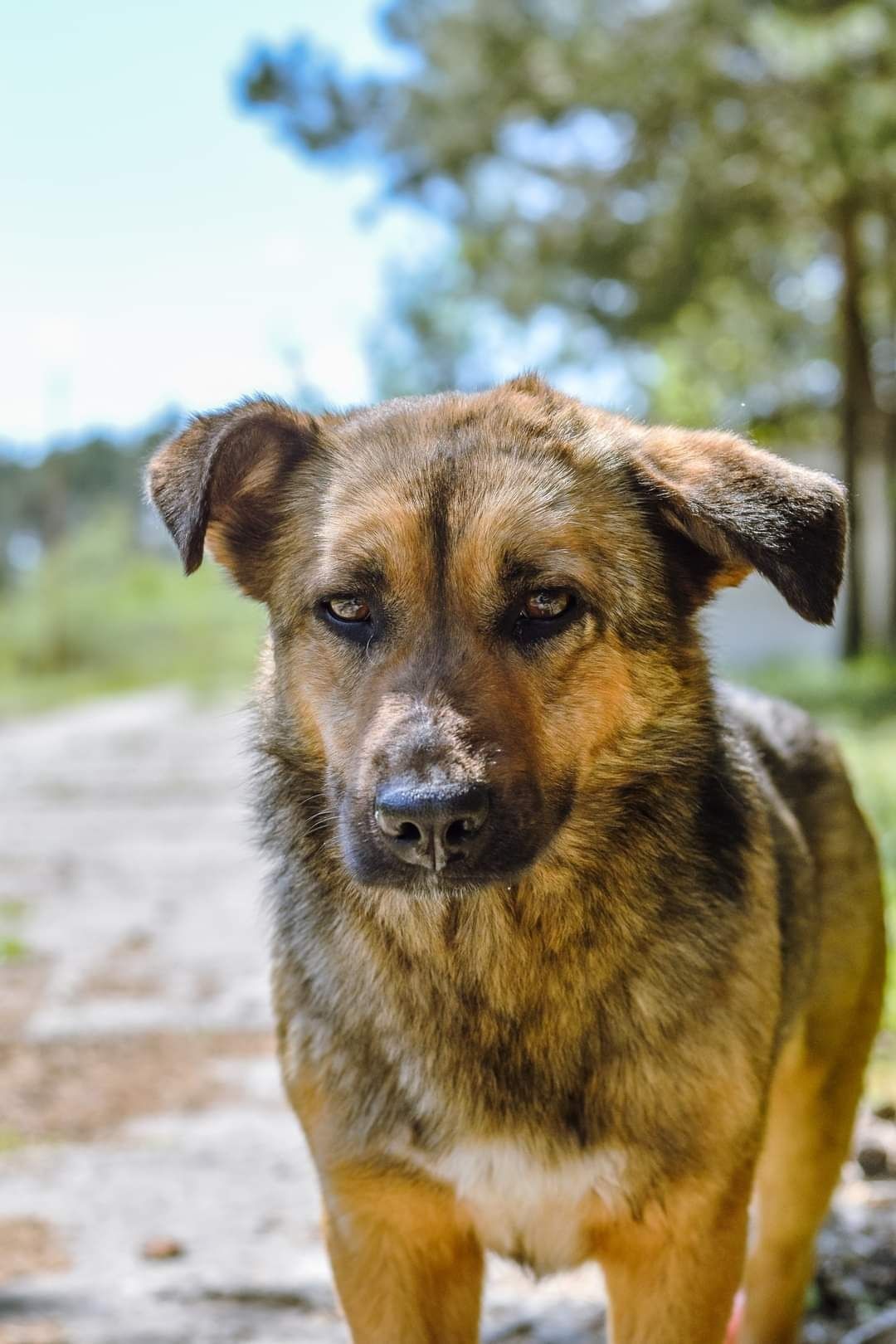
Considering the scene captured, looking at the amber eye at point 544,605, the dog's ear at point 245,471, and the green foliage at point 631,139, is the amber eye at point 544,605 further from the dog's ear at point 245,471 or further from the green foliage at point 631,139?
the green foliage at point 631,139

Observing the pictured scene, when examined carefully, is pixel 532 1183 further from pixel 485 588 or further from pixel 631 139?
pixel 631 139

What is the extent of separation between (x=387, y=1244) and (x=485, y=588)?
1.23 meters

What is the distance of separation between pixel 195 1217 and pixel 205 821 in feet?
20.1

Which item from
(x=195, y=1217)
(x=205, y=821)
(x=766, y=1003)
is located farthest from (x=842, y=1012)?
(x=205, y=821)

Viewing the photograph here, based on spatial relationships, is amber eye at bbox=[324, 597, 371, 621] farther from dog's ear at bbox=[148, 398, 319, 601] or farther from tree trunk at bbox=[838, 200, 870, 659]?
tree trunk at bbox=[838, 200, 870, 659]

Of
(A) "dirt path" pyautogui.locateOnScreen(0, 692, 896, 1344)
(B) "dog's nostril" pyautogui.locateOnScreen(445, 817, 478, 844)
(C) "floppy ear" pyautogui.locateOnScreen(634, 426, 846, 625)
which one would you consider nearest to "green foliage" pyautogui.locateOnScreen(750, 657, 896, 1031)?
(A) "dirt path" pyautogui.locateOnScreen(0, 692, 896, 1344)

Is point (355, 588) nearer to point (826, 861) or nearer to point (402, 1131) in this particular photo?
point (402, 1131)

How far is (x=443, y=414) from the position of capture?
9.61ft

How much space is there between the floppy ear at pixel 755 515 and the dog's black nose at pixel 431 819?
27.0 inches

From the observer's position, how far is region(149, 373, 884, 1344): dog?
2.58 meters

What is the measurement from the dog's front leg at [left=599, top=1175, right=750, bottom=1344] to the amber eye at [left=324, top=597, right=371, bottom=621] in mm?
1212

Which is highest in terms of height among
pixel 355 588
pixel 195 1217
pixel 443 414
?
pixel 443 414

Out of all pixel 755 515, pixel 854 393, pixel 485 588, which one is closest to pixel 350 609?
pixel 485 588

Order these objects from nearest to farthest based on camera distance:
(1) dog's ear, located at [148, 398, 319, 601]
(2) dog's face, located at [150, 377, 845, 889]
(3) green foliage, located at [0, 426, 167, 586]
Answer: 1. (2) dog's face, located at [150, 377, 845, 889]
2. (1) dog's ear, located at [148, 398, 319, 601]
3. (3) green foliage, located at [0, 426, 167, 586]
